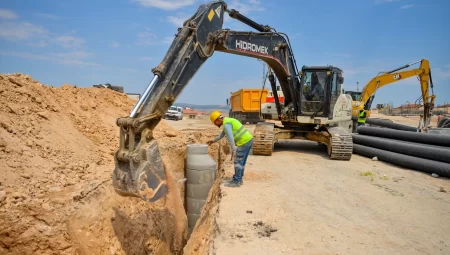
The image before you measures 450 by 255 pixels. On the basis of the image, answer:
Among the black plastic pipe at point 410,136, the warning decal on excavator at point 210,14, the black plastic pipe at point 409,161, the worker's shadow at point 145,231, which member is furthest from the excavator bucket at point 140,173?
the black plastic pipe at point 410,136

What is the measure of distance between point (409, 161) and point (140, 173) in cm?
743

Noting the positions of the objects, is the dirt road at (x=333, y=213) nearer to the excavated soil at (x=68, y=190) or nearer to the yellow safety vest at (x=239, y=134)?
the excavated soil at (x=68, y=190)

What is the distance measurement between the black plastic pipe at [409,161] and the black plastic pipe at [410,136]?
3.07 feet

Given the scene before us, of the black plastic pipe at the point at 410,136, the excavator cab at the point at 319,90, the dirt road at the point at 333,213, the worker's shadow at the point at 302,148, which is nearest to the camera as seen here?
the dirt road at the point at 333,213

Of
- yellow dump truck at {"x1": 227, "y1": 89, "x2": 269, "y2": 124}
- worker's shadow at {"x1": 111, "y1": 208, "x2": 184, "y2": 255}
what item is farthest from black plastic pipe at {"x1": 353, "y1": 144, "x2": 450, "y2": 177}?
yellow dump truck at {"x1": 227, "y1": 89, "x2": 269, "y2": 124}

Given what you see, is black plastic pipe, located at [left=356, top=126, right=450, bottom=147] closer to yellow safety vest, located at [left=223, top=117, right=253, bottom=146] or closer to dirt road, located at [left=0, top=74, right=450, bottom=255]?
dirt road, located at [left=0, top=74, right=450, bottom=255]

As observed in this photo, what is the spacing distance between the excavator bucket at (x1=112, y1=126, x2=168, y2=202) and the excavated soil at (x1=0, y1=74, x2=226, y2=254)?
872 mm

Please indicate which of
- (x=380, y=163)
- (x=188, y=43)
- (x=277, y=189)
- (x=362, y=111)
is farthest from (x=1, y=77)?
(x=362, y=111)

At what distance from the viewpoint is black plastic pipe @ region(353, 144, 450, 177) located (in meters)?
8.06

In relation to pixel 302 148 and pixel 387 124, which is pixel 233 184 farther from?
pixel 387 124

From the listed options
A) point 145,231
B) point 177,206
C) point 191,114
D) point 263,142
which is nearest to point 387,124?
point 263,142

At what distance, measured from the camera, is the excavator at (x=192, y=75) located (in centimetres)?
478

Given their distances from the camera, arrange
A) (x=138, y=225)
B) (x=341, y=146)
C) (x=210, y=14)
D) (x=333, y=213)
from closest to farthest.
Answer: (x=333, y=213) < (x=210, y=14) < (x=138, y=225) < (x=341, y=146)

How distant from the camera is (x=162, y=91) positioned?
5320 millimetres
